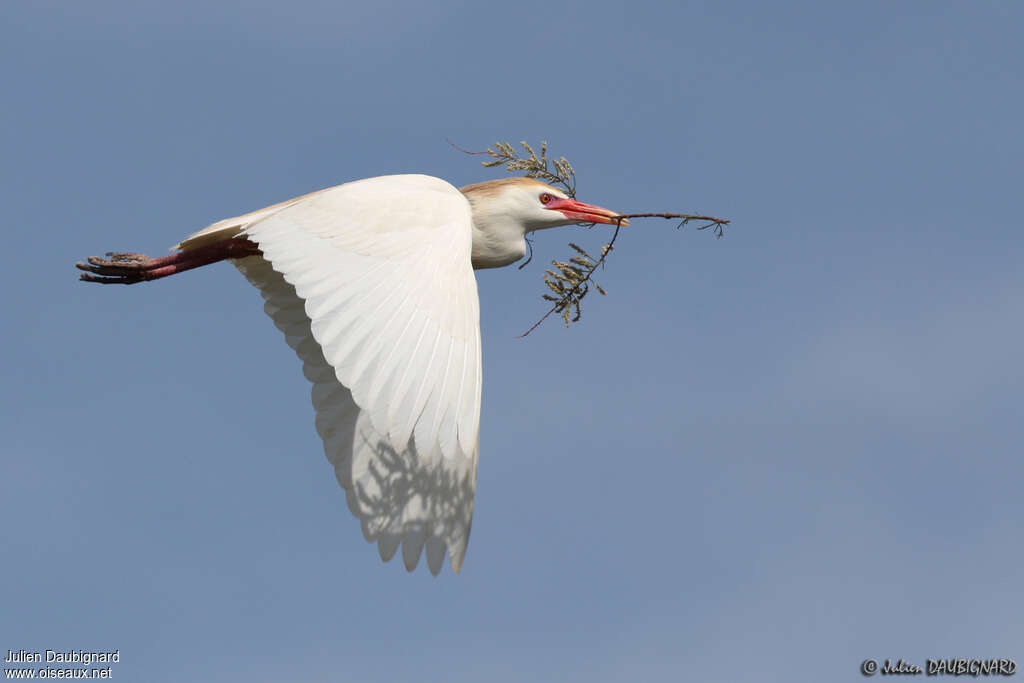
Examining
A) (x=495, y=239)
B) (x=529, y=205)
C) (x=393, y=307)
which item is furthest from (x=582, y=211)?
(x=393, y=307)

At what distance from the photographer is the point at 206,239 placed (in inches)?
361

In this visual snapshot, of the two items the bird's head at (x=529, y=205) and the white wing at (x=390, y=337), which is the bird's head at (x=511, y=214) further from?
the white wing at (x=390, y=337)

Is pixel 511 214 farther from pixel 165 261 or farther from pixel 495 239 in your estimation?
pixel 165 261

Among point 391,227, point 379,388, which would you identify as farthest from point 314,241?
point 379,388

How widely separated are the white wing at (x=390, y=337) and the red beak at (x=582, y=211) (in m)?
1.14

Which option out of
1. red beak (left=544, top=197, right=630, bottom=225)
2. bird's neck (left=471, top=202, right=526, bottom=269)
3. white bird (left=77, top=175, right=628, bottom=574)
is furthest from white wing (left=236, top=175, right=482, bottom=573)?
red beak (left=544, top=197, right=630, bottom=225)

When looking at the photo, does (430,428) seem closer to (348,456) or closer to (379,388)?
(379,388)

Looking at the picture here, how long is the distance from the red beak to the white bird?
0.01m

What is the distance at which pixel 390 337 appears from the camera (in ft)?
22.6

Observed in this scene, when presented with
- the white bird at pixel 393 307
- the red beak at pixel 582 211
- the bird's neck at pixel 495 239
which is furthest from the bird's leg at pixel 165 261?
the red beak at pixel 582 211

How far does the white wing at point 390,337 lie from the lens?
6766 mm

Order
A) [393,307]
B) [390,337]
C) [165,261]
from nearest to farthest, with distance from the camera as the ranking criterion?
[390,337], [393,307], [165,261]

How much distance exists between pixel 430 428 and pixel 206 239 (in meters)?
3.30

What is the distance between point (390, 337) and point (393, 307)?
0.27 m
